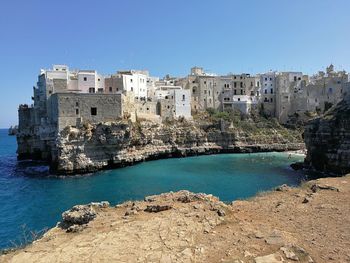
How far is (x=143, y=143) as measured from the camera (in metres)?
49.0

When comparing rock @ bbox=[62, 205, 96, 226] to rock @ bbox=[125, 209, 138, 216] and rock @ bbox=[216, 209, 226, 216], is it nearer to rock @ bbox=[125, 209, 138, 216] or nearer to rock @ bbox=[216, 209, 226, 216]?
rock @ bbox=[125, 209, 138, 216]

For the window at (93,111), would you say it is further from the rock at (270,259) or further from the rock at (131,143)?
the rock at (270,259)

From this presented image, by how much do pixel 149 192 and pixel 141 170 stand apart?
12801 millimetres

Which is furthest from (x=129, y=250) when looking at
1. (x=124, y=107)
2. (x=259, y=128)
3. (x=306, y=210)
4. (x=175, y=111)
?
(x=259, y=128)

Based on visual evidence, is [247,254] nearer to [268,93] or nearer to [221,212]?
[221,212]

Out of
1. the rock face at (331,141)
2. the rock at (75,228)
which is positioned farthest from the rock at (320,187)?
the rock face at (331,141)

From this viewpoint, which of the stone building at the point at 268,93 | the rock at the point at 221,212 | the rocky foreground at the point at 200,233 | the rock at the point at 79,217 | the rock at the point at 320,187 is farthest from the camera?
the stone building at the point at 268,93

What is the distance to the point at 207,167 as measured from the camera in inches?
1629

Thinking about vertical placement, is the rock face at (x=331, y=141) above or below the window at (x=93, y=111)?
below

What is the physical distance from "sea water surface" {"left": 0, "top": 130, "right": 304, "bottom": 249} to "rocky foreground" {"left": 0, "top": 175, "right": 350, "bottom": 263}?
9.21 metres

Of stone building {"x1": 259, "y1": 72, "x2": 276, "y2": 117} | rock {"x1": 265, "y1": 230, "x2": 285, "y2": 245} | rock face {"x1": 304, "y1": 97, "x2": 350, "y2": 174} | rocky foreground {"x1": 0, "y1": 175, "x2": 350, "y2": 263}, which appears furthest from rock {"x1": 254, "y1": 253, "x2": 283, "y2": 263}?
stone building {"x1": 259, "y1": 72, "x2": 276, "y2": 117}

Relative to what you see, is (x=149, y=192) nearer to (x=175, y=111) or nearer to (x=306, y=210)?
(x=306, y=210)

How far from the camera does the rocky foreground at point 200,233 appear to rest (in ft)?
24.6

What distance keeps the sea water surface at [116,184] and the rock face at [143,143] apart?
102 inches
